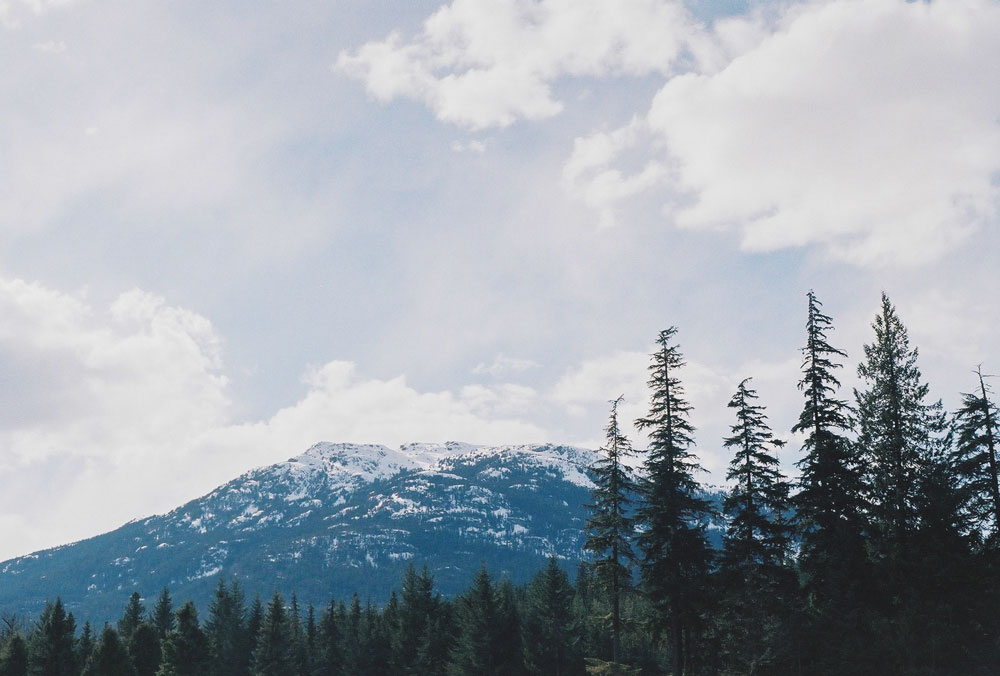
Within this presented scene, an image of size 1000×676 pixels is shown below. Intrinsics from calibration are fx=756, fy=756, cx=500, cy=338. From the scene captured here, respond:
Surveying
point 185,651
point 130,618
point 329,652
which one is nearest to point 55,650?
point 185,651

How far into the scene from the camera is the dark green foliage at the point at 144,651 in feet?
243

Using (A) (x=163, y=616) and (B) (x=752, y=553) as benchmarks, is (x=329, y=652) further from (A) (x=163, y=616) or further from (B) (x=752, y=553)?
(B) (x=752, y=553)

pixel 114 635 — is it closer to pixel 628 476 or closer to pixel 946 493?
pixel 628 476

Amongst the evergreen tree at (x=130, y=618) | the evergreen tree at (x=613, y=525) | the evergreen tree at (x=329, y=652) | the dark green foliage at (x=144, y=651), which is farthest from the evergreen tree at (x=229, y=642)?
the evergreen tree at (x=613, y=525)

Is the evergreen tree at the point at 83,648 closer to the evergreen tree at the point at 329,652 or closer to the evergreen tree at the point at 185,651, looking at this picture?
the evergreen tree at the point at 185,651

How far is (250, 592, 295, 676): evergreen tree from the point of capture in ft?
238

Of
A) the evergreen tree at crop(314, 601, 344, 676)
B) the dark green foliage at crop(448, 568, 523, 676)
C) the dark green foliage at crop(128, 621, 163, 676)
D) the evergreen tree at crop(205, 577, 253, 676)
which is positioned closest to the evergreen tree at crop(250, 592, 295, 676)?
the evergreen tree at crop(314, 601, 344, 676)

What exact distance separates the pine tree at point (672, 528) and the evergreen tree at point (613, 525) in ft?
3.77

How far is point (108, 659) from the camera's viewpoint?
69062 millimetres

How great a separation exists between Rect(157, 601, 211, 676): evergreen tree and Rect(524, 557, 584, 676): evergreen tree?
95.9 ft

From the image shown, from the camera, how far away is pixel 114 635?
70000 mm

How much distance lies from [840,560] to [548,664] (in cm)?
3562

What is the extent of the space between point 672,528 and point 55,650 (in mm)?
61881

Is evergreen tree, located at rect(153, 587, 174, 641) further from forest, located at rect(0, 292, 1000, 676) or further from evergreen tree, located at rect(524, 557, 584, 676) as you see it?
forest, located at rect(0, 292, 1000, 676)
